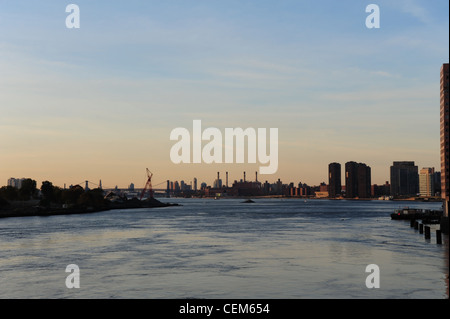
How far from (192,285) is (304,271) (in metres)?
11.3

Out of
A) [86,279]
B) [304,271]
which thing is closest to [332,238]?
[304,271]

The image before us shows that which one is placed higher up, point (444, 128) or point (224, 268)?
point (444, 128)

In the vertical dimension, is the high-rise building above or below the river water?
above

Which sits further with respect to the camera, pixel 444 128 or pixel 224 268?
pixel 444 128

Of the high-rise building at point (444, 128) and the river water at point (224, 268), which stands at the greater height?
the high-rise building at point (444, 128)

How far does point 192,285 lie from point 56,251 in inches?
1130

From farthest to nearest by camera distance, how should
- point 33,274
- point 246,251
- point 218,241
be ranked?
point 218,241 < point 246,251 < point 33,274

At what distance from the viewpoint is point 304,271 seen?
43.7 metres

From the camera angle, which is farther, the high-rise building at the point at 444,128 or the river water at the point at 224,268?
the high-rise building at the point at 444,128

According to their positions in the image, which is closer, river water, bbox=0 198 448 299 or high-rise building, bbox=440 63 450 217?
river water, bbox=0 198 448 299

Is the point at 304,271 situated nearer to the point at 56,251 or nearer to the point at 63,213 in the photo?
the point at 56,251
